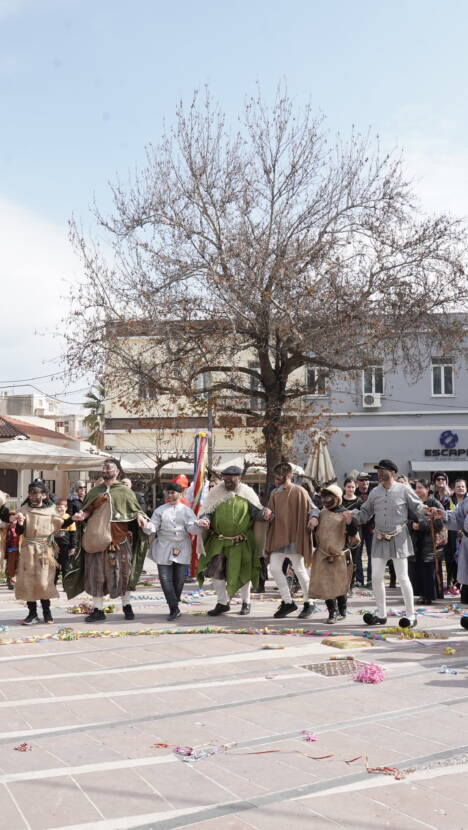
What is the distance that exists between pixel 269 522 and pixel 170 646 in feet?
8.46

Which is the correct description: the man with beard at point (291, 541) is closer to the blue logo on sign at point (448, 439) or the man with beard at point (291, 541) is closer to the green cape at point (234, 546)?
the green cape at point (234, 546)

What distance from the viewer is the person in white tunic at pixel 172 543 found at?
34.8 ft

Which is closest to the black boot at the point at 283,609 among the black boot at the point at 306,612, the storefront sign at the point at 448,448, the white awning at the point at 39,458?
the black boot at the point at 306,612

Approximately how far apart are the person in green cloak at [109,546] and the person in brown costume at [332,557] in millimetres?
2047

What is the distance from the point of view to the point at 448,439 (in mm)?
33750

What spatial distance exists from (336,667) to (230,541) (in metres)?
3.42

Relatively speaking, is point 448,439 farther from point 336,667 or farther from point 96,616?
point 336,667

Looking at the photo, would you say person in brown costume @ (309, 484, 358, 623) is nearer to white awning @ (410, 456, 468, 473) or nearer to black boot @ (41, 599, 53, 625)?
black boot @ (41, 599, 53, 625)

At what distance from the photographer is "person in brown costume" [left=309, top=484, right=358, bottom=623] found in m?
10.3

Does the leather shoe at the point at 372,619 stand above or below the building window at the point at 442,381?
below

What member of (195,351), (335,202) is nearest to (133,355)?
(195,351)

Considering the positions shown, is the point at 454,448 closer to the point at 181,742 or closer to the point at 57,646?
the point at 57,646

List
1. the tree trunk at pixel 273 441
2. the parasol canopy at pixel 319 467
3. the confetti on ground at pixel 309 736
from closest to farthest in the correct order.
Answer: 1. the confetti on ground at pixel 309 736
2. the tree trunk at pixel 273 441
3. the parasol canopy at pixel 319 467

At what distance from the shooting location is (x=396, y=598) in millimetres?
13094
